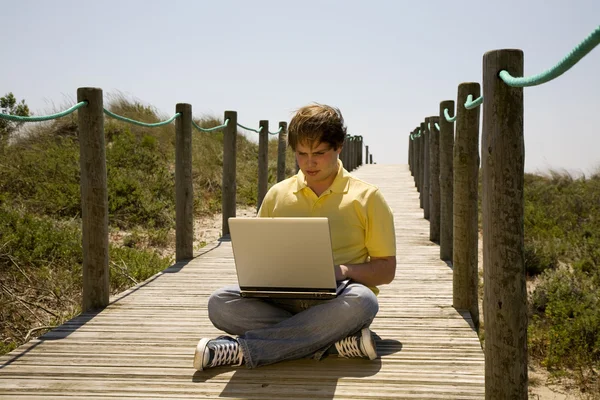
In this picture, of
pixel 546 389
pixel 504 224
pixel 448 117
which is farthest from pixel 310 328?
pixel 448 117

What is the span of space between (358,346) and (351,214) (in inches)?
23.4

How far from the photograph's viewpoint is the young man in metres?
3.08

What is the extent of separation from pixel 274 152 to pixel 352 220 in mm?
19319

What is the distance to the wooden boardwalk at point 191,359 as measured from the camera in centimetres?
283

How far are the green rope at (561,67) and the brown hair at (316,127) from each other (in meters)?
0.92

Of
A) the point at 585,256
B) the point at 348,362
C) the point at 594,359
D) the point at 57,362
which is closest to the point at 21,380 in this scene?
the point at 57,362

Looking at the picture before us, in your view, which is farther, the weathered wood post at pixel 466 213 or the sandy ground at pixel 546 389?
the sandy ground at pixel 546 389

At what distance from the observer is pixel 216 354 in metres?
3.04

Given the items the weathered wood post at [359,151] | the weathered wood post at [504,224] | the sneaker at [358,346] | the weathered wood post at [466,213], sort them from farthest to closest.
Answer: the weathered wood post at [359,151] < the weathered wood post at [466,213] < the sneaker at [358,346] < the weathered wood post at [504,224]

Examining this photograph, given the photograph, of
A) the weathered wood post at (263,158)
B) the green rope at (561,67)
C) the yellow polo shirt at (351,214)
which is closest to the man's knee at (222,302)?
the yellow polo shirt at (351,214)

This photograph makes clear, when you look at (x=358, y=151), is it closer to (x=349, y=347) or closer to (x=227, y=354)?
(x=349, y=347)

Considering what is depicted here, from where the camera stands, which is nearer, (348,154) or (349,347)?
Answer: (349,347)

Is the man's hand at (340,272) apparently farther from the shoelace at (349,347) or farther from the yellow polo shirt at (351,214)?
the shoelace at (349,347)

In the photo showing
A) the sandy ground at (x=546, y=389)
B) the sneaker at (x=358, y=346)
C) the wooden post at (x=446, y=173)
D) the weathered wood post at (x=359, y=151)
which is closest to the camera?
the sneaker at (x=358, y=346)
